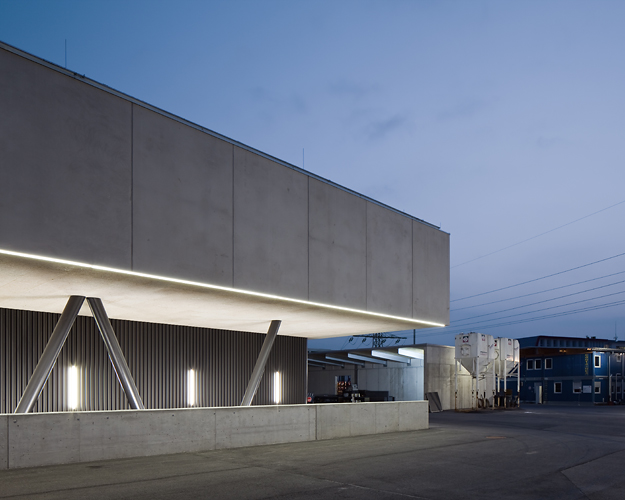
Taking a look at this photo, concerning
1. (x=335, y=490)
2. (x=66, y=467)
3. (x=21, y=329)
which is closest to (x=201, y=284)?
(x=66, y=467)

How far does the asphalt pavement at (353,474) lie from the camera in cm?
942

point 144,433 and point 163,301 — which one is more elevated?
point 163,301

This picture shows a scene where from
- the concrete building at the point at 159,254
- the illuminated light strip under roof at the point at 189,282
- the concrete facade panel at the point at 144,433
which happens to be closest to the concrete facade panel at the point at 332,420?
the concrete building at the point at 159,254

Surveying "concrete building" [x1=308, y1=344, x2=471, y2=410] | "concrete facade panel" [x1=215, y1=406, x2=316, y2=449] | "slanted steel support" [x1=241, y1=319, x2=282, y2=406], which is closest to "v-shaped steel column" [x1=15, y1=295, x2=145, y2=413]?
"concrete facade panel" [x1=215, y1=406, x2=316, y2=449]

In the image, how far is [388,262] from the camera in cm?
1903

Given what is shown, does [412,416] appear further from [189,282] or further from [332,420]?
A: [189,282]

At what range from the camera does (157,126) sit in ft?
41.8

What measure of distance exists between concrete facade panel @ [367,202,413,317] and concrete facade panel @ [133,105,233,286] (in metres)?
5.91

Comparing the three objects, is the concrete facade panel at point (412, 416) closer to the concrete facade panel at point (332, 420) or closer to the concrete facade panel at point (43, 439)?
the concrete facade panel at point (332, 420)

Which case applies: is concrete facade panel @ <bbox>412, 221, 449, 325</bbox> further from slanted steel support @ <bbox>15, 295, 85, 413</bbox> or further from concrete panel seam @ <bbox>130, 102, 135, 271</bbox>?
slanted steel support @ <bbox>15, 295, 85, 413</bbox>

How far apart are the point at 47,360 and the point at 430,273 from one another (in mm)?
13114

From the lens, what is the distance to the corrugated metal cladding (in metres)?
16.5

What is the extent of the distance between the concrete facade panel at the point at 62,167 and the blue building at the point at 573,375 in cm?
5195

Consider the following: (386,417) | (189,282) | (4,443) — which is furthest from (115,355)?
(386,417)
